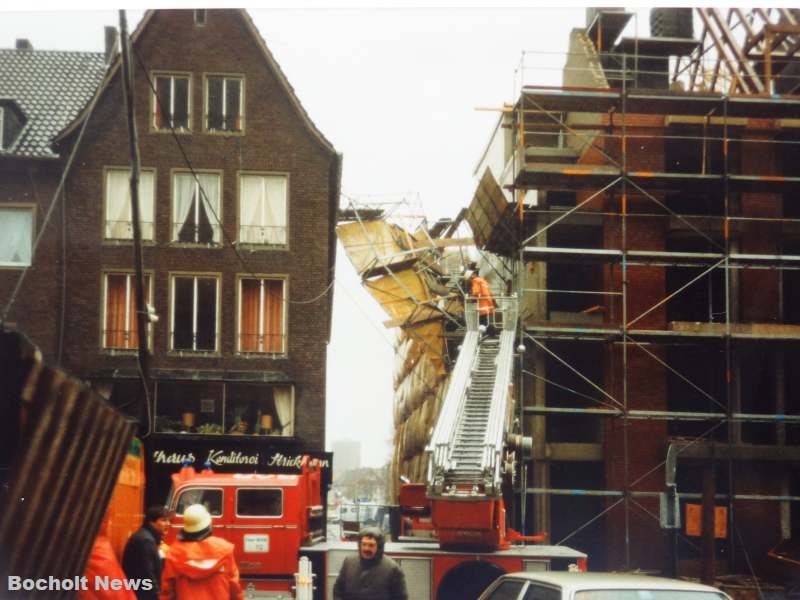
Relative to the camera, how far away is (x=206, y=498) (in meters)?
18.2

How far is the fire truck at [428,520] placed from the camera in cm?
1675

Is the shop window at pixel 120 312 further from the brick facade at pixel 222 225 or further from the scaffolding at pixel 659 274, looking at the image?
the scaffolding at pixel 659 274

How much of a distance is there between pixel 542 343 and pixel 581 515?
4.09 m

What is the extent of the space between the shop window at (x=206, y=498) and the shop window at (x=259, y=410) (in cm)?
594

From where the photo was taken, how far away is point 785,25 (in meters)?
24.8

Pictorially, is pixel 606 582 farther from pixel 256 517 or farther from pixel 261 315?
pixel 261 315

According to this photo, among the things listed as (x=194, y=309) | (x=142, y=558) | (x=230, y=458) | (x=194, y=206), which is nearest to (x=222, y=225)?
(x=194, y=206)

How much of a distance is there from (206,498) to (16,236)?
18.1 feet

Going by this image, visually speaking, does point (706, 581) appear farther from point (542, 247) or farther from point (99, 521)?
point (99, 521)

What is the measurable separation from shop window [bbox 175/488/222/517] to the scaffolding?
23.8ft

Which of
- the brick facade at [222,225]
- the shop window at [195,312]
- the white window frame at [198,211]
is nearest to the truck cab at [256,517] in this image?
the brick facade at [222,225]

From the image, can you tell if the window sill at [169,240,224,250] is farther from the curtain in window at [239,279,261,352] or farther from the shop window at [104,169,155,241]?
the shop window at [104,169,155,241]

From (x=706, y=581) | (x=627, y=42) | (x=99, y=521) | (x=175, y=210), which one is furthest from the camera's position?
(x=627, y=42)

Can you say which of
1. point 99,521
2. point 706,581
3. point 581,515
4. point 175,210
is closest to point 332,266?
point 175,210
